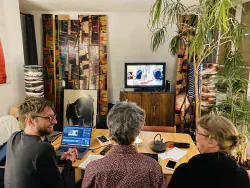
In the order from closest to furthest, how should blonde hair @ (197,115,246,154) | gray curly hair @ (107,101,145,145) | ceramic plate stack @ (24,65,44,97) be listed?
1. gray curly hair @ (107,101,145,145)
2. blonde hair @ (197,115,246,154)
3. ceramic plate stack @ (24,65,44,97)

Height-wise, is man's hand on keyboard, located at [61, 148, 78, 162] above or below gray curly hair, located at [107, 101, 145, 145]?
below

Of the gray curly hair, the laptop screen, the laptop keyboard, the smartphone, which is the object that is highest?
the gray curly hair

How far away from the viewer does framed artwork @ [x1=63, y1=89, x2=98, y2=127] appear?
368 centimetres

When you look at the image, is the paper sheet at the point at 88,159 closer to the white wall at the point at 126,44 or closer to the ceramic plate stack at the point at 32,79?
the ceramic plate stack at the point at 32,79

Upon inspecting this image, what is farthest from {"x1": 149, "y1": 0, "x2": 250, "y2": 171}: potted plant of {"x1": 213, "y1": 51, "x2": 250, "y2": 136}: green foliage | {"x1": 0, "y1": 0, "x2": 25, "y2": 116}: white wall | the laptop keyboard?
{"x1": 0, "y1": 0, "x2": 25, "y2": 116}: white wall

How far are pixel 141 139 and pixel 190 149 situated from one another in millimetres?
483

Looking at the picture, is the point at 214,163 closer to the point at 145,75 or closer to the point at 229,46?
the point at 229,46

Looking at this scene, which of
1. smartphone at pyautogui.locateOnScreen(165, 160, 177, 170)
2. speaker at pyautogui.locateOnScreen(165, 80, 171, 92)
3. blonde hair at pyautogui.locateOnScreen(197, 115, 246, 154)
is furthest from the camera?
speaker at pyautogui.locateOnScreen(165, 80, 171, 92)

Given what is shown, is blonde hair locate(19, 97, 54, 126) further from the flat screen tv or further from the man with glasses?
the flat screen tv

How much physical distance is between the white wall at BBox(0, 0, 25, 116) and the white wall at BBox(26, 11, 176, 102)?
93 cm

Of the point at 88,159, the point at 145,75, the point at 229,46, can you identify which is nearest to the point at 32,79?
the point at 88,159

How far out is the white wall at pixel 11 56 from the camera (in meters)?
2.65

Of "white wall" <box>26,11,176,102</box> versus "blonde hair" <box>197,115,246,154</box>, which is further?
"white wall" <box>26,11,176,102</box>

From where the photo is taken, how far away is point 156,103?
3.48 m
